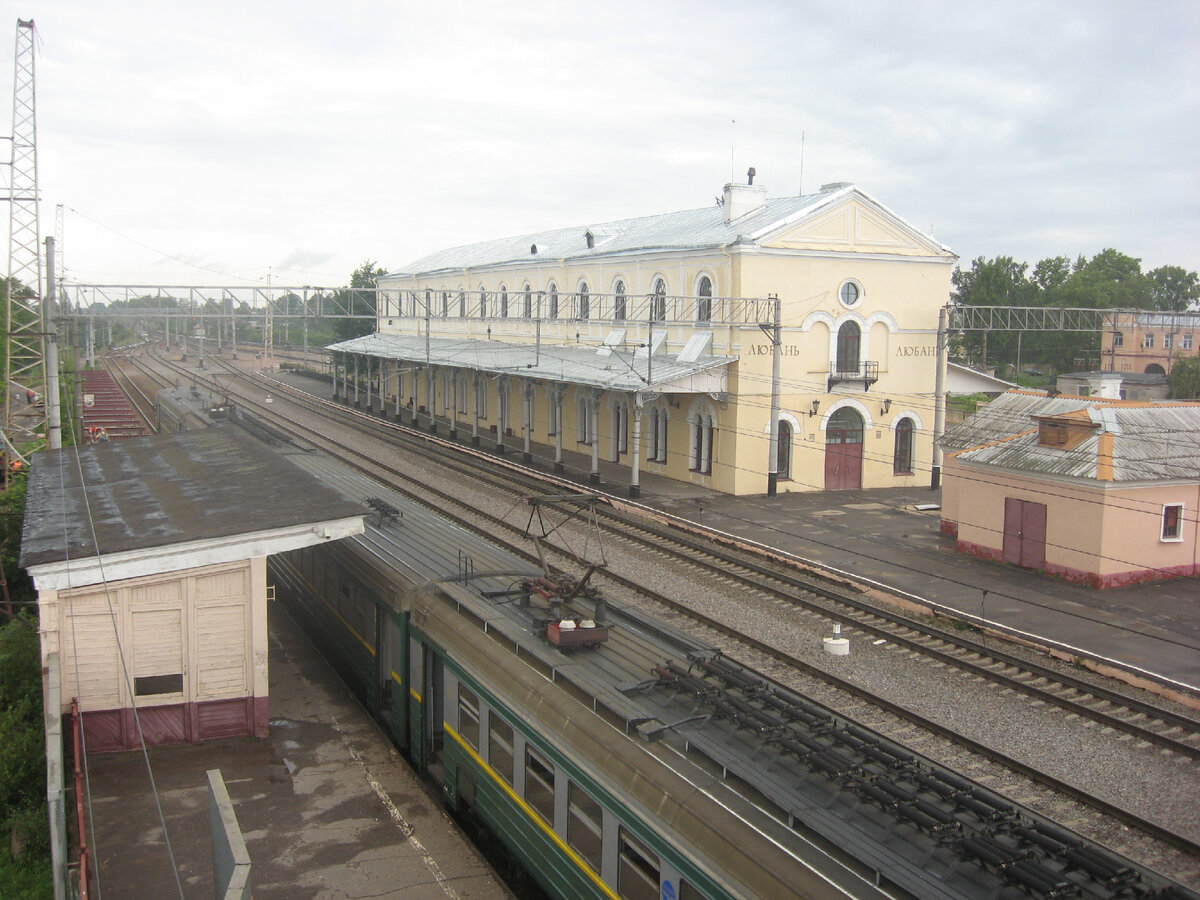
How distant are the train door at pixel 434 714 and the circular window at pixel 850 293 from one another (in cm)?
2260

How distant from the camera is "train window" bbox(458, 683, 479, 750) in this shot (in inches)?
371

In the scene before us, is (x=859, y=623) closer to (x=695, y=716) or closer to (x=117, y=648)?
(x=695, y=716)

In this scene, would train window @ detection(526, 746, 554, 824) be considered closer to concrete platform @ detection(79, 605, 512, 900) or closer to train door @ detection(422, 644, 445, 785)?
concrete platform @ detection(79, 605, 512, 900)

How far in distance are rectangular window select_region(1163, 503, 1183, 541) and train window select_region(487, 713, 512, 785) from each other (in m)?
17.3

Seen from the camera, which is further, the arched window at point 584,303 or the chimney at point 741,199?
the arched window at point 584,303

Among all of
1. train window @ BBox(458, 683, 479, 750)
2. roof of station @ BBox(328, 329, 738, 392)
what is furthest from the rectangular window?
train window @ BBox(458, 683, 479, 750)

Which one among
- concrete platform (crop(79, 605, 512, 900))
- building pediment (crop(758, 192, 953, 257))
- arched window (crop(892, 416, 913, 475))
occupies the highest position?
building pediment (crop(758, 192, 953, 257))

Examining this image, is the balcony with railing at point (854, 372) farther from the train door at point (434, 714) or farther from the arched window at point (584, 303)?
the train door at point (434, 714)

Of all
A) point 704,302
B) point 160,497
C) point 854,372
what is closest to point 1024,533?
point 854,372

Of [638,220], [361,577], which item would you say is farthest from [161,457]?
[638,220]

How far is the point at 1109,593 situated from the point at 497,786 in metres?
15.3

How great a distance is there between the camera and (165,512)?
42.0 feet

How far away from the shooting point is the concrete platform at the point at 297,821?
8891 millimetres

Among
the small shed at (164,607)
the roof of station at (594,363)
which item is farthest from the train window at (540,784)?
the roof of station at (594,363)
